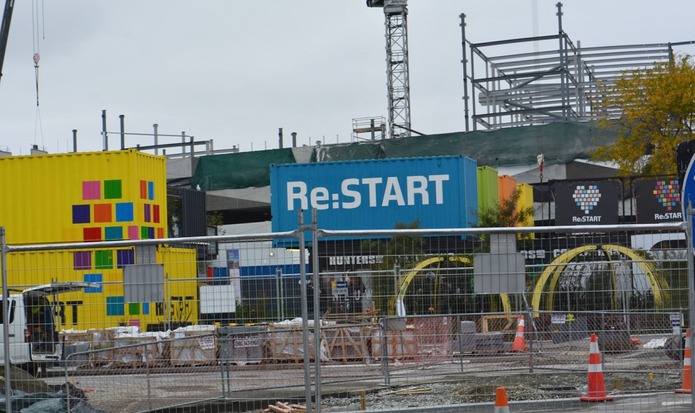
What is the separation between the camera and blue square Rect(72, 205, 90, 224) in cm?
2936

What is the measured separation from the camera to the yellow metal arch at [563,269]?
9062 millimetres

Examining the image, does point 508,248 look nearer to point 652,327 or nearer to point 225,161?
point 652,327

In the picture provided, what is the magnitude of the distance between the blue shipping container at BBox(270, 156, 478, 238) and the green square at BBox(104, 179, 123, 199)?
19.9 ft

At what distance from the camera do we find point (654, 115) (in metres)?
35.8

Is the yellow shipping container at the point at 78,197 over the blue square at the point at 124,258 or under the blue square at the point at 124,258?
over

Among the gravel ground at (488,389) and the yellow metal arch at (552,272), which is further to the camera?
the gravel ground at (488,389)

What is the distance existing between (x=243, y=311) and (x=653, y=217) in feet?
68.0

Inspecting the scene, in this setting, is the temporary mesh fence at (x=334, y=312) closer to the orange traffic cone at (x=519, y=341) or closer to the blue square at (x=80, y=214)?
the orange traffic cone at (x=519, y=341)

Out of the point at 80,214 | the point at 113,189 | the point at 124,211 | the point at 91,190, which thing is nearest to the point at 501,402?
the point at 124,211

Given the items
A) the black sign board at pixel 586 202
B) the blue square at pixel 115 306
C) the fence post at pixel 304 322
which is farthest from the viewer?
the black sign board at pixel 586 202

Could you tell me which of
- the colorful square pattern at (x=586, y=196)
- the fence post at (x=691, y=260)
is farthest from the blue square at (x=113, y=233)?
the fence post at (x=691, y=260)

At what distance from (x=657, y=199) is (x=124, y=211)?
14.8 m

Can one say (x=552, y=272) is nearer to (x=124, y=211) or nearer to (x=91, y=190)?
(x=124, y=211)

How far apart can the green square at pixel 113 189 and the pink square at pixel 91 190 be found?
22cm
